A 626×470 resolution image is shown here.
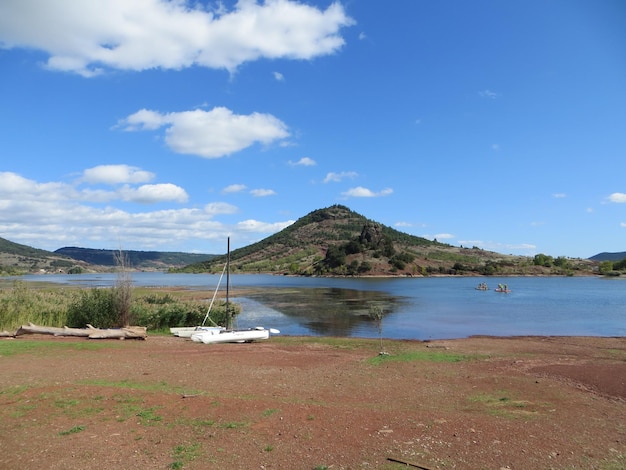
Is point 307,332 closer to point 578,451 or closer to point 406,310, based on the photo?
point 406,310

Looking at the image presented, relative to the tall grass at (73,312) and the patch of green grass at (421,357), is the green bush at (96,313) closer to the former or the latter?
the tall grass at (73,312)

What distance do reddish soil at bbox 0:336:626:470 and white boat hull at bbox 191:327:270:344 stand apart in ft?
18.7

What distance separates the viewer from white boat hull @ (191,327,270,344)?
24.8 metres

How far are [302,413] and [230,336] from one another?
16059 mm

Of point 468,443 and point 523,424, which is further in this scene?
point 523,424

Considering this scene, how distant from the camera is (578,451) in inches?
335

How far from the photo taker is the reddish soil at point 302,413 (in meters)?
7.91

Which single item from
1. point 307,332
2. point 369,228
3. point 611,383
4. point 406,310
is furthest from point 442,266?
point 611,383

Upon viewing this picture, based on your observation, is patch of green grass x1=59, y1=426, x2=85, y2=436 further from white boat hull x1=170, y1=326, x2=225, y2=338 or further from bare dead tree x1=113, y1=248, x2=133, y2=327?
bare dead tree x1=113, y1=248, x2=133, y2=327

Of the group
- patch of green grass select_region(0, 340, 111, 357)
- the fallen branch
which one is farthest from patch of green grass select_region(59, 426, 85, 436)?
patch of green grass select_region(0, 340, 111, 357)

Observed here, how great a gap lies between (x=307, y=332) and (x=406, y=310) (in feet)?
70.7

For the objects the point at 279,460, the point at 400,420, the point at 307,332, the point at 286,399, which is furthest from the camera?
the point at 307,332

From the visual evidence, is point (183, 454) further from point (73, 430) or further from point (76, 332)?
point (76, 332)

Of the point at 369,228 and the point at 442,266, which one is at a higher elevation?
the point at 369,228
